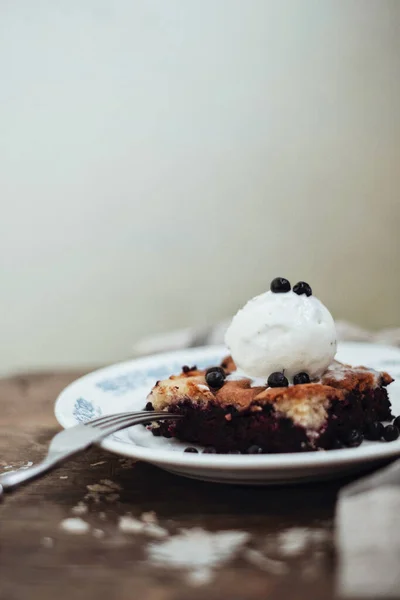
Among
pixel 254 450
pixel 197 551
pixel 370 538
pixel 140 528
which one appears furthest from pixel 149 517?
pixel 370 538

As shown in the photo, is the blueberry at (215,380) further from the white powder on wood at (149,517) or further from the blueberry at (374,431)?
the white powder on wood at (149,517)

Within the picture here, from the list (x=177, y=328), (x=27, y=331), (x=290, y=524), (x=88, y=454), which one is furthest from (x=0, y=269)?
(x=290, y=524)

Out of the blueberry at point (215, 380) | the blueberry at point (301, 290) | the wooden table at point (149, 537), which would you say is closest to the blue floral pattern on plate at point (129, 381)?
the wooden table at point (149, 537)

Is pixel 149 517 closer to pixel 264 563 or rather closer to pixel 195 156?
pixel 264 563

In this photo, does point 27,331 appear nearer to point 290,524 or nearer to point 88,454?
point 88,454

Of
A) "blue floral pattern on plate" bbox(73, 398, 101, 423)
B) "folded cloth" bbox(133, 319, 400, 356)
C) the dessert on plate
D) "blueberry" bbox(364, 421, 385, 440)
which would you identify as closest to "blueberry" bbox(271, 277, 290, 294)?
the dessert on plate
